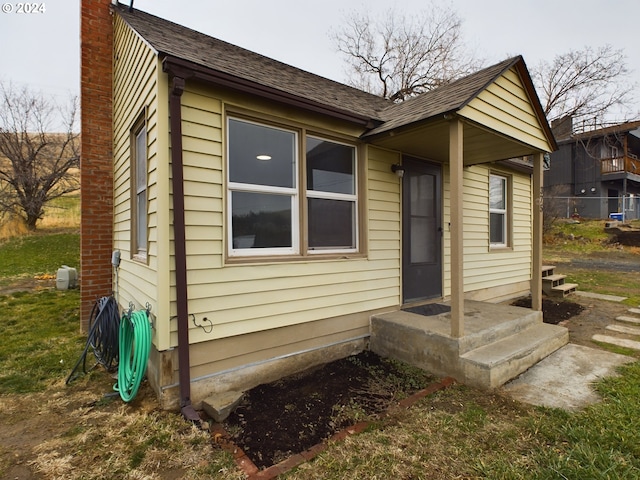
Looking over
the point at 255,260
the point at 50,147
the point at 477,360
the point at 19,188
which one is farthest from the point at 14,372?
the point at 50,147

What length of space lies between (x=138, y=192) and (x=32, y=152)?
17601mm

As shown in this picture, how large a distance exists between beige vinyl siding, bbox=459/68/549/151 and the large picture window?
1.48 meters

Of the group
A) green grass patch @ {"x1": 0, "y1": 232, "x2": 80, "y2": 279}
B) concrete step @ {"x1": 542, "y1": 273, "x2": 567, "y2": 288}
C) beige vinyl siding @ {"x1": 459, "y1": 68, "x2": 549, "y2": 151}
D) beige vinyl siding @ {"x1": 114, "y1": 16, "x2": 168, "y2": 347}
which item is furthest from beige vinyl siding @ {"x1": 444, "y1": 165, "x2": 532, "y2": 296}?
green grass patch @ {"x1": 0, "y1": 232, "x2": 80, "y2": 279}

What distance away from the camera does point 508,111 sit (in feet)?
13.0

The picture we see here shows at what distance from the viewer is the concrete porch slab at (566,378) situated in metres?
2.79

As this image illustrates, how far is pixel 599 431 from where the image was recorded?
2.28 meters

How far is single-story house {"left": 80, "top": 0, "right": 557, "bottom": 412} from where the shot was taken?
280 centimetres

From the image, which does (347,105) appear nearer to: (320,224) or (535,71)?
(320,224)

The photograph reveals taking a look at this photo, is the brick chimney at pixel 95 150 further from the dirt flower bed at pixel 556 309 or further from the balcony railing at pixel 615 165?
the balcony railing at pixel 615 165

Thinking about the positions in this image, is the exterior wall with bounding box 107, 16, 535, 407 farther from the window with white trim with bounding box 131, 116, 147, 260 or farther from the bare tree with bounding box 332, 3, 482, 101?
the bare tree with bounding box 332, 3, 482, 101

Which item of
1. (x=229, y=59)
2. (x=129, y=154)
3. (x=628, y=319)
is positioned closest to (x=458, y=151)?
(x=229, y=59)

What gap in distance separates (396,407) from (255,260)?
181 cm

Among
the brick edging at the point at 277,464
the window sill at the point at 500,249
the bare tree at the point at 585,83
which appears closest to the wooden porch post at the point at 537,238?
the window sill at the point at 500,249

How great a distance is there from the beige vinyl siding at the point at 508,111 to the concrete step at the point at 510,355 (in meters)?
2.39
